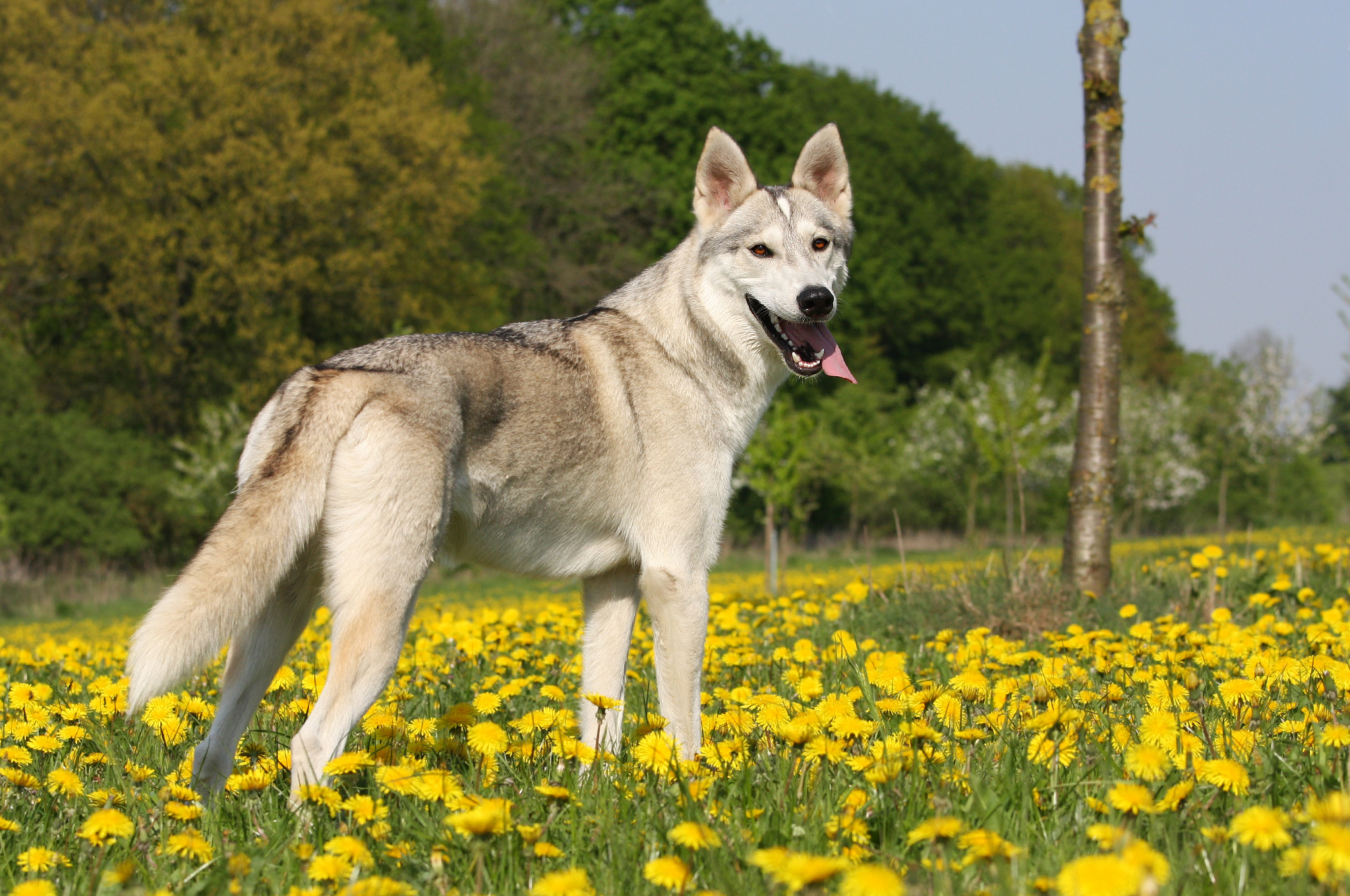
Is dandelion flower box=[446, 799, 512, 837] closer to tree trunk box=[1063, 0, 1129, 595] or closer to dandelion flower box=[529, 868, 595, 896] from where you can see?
dandelion flower box=[529, 868, 595, 896]

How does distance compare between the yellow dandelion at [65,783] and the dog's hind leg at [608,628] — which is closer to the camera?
the yellow dandelion at [65,783]

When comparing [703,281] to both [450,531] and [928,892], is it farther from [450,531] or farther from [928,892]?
[928,892]

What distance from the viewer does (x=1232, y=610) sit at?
281 inches

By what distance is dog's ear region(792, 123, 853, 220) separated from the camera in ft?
17.3

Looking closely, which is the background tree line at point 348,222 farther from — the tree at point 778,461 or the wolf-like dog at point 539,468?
the wolf-like dog at point 539,468

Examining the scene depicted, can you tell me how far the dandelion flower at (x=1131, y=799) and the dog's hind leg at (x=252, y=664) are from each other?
2443 millimetres

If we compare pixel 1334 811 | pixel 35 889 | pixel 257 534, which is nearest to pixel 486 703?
pixel 257 534

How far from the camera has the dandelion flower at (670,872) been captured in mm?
2057

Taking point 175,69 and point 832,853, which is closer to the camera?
point 832,853

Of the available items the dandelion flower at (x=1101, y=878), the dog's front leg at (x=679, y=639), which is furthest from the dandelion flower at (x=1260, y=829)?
the dog's front leg at (x=679, y=639)

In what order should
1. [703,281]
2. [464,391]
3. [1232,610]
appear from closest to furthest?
[464,391]
[703,281]
[1232,610]

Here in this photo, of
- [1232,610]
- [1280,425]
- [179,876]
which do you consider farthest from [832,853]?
[1280,425]

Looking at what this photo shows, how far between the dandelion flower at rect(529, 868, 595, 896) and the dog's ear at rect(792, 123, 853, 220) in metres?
3.94

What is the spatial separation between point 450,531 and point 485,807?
→ 1551 mm
